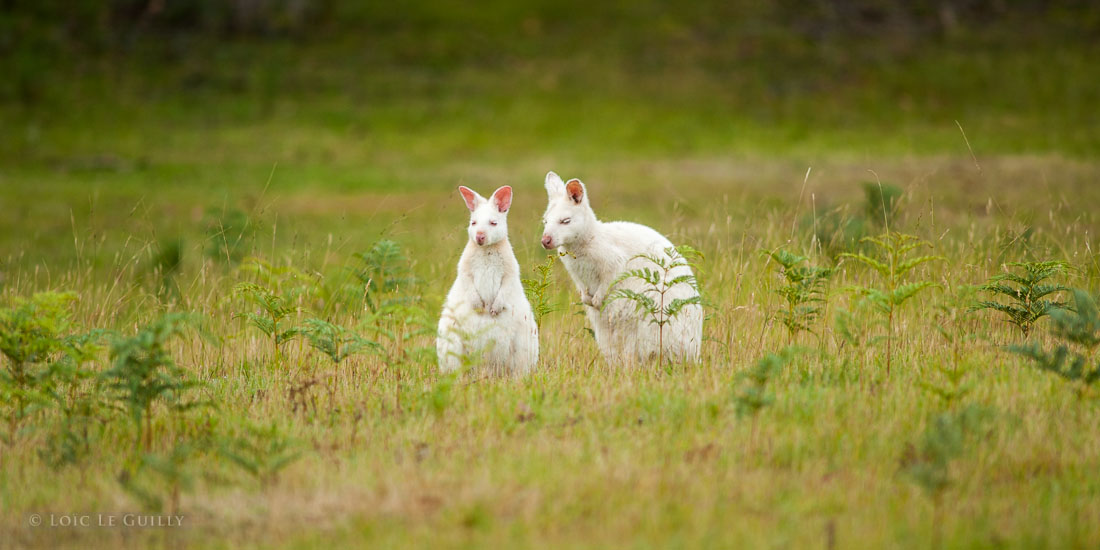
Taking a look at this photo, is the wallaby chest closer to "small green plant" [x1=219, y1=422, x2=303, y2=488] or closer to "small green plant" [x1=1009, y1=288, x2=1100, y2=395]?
"small green plant" [x1=219, y1=422, x2=303, y2=488]

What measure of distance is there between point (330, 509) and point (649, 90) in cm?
3961

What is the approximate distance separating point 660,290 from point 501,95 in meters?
36.0

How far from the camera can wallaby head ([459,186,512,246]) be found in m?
7.87

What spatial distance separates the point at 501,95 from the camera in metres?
42.5

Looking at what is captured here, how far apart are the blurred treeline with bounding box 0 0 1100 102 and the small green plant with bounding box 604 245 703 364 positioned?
39.1 metres

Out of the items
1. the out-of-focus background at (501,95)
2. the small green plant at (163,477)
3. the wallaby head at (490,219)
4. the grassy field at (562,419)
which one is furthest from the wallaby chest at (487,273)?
the out-of-focus background at (501,95)

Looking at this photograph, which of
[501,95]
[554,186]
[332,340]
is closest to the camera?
[332,340]

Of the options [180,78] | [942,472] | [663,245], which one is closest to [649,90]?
[180,78]

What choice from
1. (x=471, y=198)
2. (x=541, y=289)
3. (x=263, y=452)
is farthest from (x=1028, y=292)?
(x=263, y=452)

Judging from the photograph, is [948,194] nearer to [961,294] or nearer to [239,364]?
[961,294]

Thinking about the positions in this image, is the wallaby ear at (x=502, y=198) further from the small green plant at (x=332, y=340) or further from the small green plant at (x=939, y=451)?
the small green plant at (x=939, y=451)

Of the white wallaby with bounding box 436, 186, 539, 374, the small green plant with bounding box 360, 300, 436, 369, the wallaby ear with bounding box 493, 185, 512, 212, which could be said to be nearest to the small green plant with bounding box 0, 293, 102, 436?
the small green plant with bounding box 360, 300, 436, 369

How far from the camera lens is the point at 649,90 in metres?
43.0

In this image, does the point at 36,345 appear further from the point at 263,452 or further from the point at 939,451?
the point at 939,451
